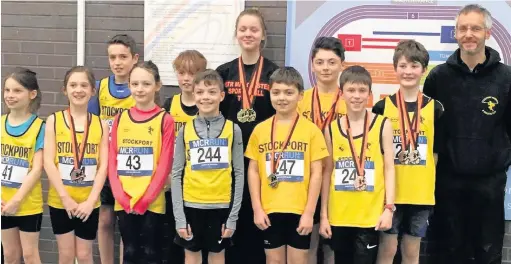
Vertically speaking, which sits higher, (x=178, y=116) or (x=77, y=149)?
(x=178, y=116)

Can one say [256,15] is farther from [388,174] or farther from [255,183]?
[388,174]

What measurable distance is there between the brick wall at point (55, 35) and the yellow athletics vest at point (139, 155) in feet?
3.36

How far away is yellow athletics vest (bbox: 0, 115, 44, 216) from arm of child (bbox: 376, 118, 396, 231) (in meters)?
2.39

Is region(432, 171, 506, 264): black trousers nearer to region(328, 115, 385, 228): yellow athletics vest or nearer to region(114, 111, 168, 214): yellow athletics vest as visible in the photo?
region(328, 115, 385, 228): yellow athletics vest

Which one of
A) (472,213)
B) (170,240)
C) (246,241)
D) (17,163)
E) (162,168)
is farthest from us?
(246,241)

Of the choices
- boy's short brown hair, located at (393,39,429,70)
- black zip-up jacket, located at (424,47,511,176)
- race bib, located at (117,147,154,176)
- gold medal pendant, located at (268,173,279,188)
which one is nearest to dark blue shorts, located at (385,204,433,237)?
black zip-up jacket, located at (424,47,511,176)

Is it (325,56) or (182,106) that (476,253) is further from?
(182,106)

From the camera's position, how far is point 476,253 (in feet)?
13.9

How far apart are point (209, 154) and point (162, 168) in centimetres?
36

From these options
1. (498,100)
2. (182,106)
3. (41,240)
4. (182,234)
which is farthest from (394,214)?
(41,240)

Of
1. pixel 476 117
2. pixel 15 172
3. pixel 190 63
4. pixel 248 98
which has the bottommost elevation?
pixel 15 172

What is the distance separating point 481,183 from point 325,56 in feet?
4.67

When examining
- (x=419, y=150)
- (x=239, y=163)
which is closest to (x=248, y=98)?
(x=239, y=163)

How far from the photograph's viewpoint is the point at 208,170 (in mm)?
3822
